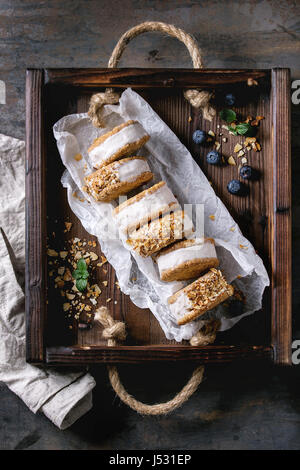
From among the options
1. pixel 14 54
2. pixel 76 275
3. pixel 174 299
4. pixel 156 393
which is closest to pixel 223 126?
pixel 174 299

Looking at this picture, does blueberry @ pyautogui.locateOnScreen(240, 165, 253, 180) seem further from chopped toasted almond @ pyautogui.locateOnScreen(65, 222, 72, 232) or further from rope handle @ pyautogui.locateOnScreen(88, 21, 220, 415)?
chopped toasted almond @ pyautogui.locateOnScreen(65, 222, 72, 232)

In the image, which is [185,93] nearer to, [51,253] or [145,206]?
[145,206]

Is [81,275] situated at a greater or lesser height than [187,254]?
lesser

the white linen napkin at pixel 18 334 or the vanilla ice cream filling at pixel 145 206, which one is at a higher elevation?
the vanilla ice cream filling at pixel 145 206

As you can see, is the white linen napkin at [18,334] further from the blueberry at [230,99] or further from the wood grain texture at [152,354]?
the blueberry at [230,99]

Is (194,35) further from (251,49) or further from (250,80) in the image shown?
(250,80)

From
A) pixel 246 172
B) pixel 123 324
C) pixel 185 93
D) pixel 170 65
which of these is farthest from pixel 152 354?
pixel 170 65

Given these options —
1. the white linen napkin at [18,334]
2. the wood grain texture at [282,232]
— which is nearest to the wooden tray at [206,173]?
the wood grain texture at [282,232]
